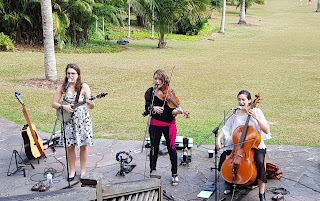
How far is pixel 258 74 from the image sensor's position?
18.6 m

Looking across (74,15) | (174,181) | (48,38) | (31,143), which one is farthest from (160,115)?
(74,15)

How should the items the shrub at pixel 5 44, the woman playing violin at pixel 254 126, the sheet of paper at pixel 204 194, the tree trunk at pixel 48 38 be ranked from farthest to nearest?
1. the shrub at pixel 5 44
2. the tree trunk at pixel 48 38
3. the sheet of paper at pixel 204 194
4. the woman playing violin at pixel 254 126

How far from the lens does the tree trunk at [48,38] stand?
14094mm

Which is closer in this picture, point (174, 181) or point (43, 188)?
point (43, 188)

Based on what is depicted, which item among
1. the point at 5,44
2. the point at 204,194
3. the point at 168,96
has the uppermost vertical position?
the point at 5,44

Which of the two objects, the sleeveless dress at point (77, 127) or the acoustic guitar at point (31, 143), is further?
the acoustic guitar at point (31, 143)

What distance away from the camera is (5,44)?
21734 millimetres

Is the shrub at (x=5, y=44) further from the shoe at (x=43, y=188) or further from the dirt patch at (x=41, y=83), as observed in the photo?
the shoe at (x=43, y=188)

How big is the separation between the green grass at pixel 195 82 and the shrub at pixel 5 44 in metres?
1.26

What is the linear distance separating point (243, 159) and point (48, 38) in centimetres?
1077

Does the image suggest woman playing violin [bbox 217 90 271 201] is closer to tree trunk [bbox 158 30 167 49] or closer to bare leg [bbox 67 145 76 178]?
bare leg [bbox 67 145 76 178]

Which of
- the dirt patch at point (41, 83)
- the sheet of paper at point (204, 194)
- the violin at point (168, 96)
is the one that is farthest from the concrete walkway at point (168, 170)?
the dirt patch at point (41, 83)

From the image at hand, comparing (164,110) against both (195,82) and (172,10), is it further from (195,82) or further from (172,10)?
(172,10)

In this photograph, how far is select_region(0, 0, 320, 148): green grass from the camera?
1034 centimetres
